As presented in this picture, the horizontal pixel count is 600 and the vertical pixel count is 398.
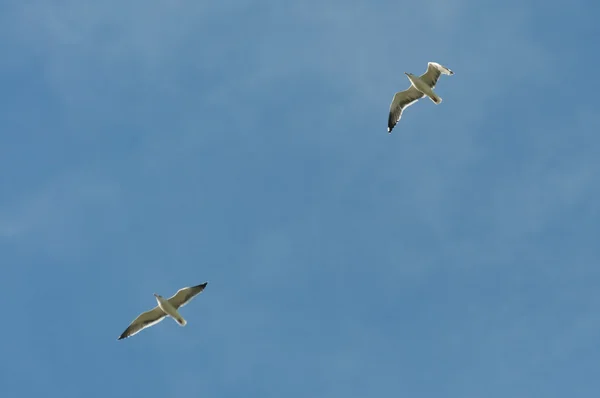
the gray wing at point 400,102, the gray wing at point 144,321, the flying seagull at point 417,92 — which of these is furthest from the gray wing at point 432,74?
the gray wing at point 144,321

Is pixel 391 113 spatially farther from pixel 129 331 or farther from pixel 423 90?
pixel 129 331

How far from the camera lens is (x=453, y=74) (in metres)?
41.0

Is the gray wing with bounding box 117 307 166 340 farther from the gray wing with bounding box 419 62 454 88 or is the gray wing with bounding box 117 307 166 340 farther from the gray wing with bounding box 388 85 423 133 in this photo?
the gray wing with bounding box 419 62 454 88

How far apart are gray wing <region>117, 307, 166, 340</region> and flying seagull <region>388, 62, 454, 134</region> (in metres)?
14.8

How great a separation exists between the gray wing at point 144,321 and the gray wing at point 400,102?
1482cm

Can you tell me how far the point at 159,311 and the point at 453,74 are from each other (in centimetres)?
1784

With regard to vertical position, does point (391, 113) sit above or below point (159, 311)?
above

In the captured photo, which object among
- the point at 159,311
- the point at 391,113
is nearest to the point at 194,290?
the point at 159,311

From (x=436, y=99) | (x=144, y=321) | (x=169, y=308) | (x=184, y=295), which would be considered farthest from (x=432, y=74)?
(x=144, y=321)

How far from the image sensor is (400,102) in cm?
4512

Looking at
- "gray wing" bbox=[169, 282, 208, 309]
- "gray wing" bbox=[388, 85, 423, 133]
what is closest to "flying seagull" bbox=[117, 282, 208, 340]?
"gray wing" bbox=[169, 282, 208, 309]

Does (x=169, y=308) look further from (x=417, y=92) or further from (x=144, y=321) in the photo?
(x=417, y=92)

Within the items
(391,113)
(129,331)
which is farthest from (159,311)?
(391,113)

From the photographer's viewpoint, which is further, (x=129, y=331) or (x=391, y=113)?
(x=391, y=113)
